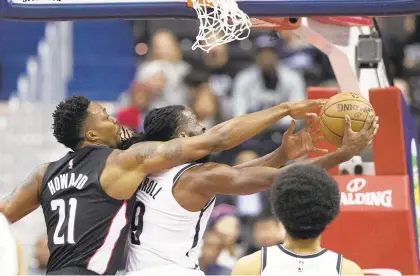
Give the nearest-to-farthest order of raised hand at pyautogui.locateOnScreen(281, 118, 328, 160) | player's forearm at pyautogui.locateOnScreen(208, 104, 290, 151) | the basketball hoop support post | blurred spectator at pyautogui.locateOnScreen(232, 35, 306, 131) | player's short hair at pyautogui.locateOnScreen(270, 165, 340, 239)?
player's short hair at pyautogui.locateOnScreen(270, 165, 340, 239) → player's forearm at pyautogui.locateOnScreen(208, 104, 290, 151) → raised hand at pyautogui.locateOnScreen(281, 118, 328, 160) → the basketball hoop support post → blurred spectator at pyautogui.locateOnScreen(232, 35, 306, 131)

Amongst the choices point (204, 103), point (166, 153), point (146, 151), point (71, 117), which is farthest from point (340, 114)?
point (204, 103)

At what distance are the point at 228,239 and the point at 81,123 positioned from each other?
12.7ft

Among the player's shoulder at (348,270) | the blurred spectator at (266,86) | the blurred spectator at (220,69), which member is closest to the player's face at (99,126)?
the player's shoulder at (348,270)

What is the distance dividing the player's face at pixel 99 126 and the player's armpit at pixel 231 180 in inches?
26.8

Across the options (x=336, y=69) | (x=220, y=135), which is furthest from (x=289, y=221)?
(x=336, y=69)

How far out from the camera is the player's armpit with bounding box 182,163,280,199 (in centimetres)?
549

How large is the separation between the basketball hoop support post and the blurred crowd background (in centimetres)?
283

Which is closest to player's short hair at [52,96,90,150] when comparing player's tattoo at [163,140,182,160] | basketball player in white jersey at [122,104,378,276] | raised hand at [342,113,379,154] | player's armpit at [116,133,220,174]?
player's armpit at [116,133,220,174]

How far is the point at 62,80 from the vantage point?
12680 millimetres

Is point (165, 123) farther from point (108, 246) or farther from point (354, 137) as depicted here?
point (354, 137)

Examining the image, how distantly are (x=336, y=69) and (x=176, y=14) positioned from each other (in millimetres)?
1546

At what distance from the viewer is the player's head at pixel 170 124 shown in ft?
19.2

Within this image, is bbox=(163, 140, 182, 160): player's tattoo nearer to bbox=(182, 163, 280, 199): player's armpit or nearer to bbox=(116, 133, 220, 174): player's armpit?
bbox=(116, 133, 220, 174): player's armpit

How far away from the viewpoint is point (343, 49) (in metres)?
6.80
